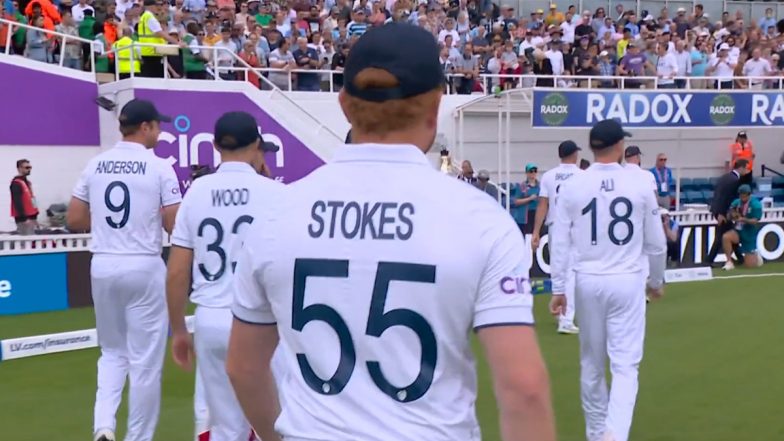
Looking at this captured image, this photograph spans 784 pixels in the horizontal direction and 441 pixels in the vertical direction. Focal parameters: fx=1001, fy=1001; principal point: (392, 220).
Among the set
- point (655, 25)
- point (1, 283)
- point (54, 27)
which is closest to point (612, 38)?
point (655, 25)

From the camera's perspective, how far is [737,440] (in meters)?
7.27

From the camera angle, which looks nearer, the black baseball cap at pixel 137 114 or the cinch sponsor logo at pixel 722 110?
the black baseball cap at pixel 137 114

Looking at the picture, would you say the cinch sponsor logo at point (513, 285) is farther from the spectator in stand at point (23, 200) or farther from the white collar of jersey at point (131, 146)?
the spectator in stand at point (23, 200)

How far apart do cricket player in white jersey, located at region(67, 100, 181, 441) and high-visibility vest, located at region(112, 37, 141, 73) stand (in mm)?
11438

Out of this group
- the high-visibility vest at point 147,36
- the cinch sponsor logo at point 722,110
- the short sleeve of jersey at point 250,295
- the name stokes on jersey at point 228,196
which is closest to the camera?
the short sleeve of jersey at point 250,295

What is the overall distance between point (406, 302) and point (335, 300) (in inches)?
7.9

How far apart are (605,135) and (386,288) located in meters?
4.87

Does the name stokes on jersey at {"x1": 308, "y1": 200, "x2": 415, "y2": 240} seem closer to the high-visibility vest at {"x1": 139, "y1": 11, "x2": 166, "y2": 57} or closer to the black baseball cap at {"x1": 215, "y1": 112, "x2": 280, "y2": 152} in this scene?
the black baseball cap at {"x1": 215, "y1": 112, "x2": 280, "y2": 152}

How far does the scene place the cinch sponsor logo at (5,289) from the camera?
1360 centimetres

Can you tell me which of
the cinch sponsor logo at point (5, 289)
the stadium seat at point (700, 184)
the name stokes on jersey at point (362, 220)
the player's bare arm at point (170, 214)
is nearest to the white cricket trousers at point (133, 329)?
the player's bare arm at point (170, 214)

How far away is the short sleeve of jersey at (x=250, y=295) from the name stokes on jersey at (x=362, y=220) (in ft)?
0.71

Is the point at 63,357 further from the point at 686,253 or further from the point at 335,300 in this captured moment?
the point at 686,253

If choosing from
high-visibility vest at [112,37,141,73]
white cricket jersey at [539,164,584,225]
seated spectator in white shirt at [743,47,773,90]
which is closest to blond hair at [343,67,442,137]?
white cricket jersey at [539,164,584,225]

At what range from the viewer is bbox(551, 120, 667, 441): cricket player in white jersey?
6.87m
